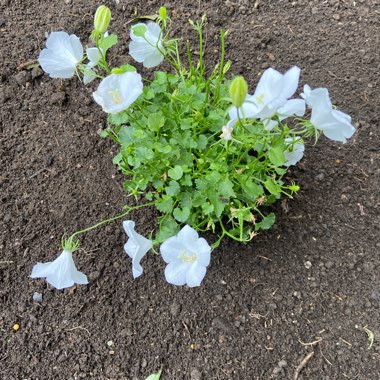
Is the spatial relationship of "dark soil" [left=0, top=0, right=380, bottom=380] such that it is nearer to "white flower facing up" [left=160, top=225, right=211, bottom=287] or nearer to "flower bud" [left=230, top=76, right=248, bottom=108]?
"white flower facing up" [left=160, top=225, right=211, bottom=287]

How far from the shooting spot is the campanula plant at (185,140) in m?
1.35

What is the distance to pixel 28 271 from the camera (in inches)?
67.2

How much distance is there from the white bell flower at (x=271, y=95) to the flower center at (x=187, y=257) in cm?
37

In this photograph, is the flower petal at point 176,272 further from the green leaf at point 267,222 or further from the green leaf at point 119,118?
the green leaf at point 119,118

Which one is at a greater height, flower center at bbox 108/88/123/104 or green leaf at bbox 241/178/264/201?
flower center at bbox 108/88/123/104

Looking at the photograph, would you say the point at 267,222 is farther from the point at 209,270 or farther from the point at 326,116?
the point at 326,116

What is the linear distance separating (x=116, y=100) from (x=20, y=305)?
0.74 metres

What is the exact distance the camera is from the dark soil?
158 cm

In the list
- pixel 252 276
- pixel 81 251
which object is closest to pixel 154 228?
pixel 81 251

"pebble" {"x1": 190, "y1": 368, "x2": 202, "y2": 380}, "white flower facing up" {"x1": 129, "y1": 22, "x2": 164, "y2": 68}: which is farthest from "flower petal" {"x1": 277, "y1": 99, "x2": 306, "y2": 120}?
"pebble" {"x1": 190, "y1": 368, "x2": 202, "y2": 380}

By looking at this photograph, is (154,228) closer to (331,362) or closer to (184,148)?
(184,148)

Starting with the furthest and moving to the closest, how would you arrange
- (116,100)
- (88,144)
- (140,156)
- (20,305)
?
(88,144)
(20,305)
(140,156)
(116,100)

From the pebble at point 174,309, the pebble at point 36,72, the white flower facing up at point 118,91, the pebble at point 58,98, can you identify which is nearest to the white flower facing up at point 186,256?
the pebble at point 174,309

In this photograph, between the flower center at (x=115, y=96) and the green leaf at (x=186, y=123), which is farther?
the green leaf at (x=186, y=123)
